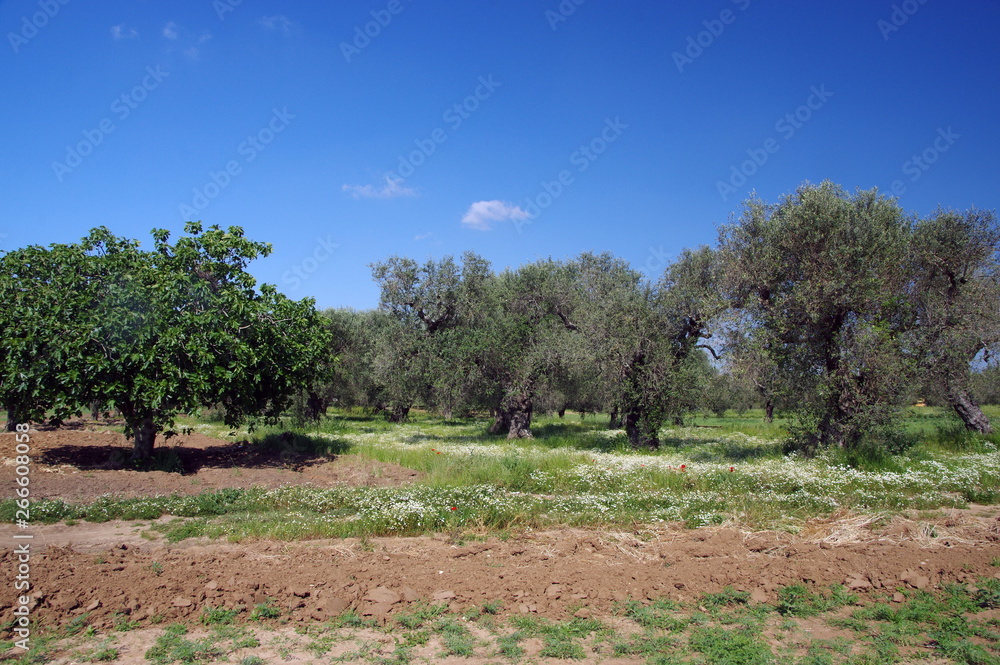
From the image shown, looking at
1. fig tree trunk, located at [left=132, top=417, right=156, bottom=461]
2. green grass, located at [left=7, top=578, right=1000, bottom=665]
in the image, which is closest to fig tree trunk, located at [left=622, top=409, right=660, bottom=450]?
green grass, located at [left=7, top=578, right=1000, bottom=665]

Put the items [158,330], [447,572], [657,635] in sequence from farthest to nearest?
[158,330], [447,572], [657,635]

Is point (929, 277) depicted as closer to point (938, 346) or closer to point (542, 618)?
point (938, 346)

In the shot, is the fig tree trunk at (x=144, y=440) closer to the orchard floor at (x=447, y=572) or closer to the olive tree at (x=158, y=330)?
the olive tree at (x=158, y=330)

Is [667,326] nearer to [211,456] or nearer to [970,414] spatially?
[970,414]

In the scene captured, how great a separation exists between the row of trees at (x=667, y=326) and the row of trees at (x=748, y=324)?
0.07 m

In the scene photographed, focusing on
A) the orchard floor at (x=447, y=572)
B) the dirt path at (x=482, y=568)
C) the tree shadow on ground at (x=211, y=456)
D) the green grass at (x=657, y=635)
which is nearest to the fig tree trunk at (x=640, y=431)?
the tree shadow on ground at (x=211, y=456)

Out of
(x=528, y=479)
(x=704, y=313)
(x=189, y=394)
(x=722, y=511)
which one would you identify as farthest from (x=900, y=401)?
(x=189, y=394)

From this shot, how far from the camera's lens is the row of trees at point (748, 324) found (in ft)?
57.3

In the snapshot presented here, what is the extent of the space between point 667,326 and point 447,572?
16.3m

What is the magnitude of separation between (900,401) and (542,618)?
603 inches

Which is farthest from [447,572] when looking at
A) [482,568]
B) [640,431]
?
[640,431]

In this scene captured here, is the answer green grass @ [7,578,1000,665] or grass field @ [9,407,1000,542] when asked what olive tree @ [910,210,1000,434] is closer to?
grass field @ [9,407,1000,542]

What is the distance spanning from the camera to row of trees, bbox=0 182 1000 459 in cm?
1535

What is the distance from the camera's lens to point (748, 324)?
1934 centimetres
